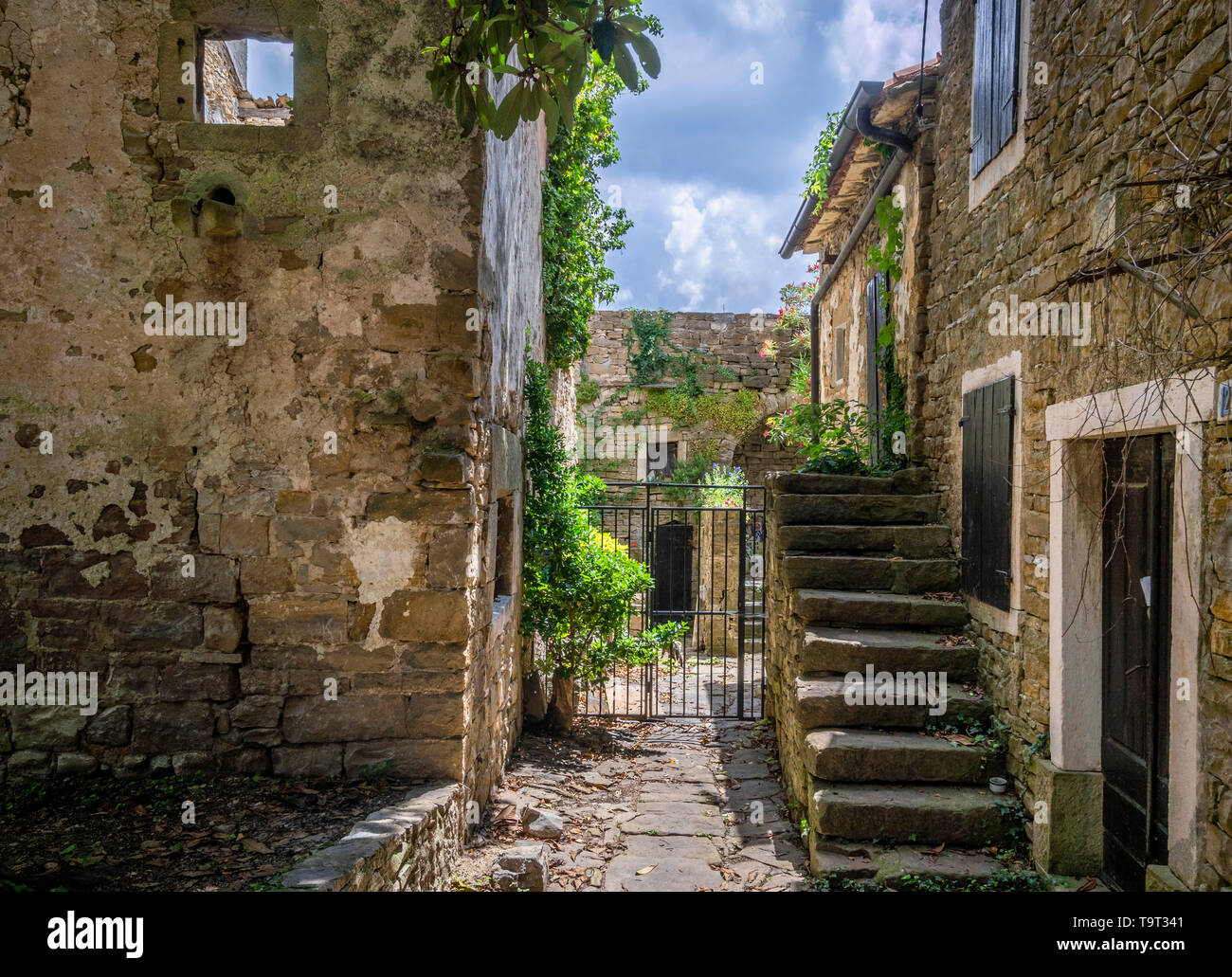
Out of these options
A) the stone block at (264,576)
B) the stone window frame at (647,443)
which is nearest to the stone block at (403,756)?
the stone block at (264,576)

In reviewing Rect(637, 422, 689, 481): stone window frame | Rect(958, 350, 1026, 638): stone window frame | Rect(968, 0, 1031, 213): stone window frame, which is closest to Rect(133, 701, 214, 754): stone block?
Rect(958, 350, 1026, 638): stone window frame

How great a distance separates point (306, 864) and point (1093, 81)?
4.42m

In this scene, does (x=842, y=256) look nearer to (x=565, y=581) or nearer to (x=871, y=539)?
(x=871, y=539)

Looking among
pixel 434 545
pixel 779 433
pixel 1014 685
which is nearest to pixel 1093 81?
pixel 1014 685

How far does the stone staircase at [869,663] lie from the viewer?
410 centimetres

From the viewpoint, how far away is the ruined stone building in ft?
9.00

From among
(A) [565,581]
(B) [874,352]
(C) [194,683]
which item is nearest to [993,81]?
(B) [874,352]

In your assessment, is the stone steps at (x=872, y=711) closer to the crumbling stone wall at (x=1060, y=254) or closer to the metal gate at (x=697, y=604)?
the crumbling stone wall at (x=1060, y=254)

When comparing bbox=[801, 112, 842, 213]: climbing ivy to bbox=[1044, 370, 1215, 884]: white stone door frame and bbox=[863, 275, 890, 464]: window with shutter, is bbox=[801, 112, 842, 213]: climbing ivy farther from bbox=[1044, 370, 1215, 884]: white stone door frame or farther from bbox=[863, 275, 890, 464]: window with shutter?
bbox=[1044, 370, 1215, 884]: white stone door frame

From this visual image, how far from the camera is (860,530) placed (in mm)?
5750

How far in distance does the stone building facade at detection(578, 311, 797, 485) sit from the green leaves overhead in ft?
40.3

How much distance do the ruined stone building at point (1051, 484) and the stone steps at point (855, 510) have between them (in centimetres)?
2
